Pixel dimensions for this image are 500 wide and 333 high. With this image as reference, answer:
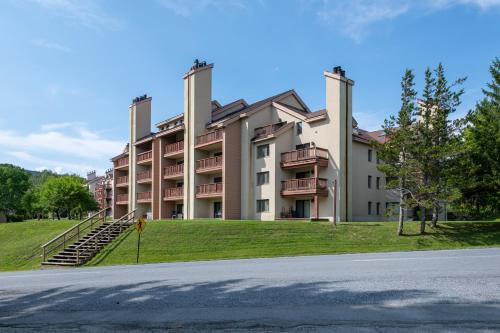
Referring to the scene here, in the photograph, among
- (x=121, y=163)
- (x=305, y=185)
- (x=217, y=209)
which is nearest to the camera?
(x=305, y=185)

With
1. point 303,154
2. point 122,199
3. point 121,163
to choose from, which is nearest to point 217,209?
point 303,154

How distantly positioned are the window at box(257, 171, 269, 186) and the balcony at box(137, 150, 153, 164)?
1617 cm

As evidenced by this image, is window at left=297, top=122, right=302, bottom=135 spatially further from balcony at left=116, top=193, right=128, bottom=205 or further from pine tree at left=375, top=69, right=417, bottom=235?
balcony at left=116, top=193, right=128, bottom=205

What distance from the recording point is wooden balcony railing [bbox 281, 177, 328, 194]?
33812 mm

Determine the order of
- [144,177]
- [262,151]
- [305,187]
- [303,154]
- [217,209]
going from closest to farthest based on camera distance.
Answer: [305,187]
[303,154]
[262,151]
[217,209]
[144,177]

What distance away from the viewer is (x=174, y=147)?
44.9 meters

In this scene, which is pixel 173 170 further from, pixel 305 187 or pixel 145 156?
pixel 305 187

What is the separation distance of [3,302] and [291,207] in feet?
94.1

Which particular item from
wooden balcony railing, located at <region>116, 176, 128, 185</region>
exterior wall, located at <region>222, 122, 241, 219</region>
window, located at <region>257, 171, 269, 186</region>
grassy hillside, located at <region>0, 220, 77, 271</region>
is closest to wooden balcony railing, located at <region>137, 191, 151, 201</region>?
wooden balcony railing, located at <region>116, 176, 128, 185</region>

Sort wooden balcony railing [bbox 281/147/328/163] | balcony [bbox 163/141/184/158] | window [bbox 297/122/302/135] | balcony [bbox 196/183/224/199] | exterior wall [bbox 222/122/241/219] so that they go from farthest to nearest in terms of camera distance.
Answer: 1. balcony [bbox 163/141/184/158]
2. balcony [bbox 196/183/224/199]
3. exterior wall [bbox 222/122/241/219]
4. window [bbox 297/122/302/135]
5. wooden balcony railing [bbox 281/147/328/163]

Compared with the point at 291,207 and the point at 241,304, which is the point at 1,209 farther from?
the point at 241,304

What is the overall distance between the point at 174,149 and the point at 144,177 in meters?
7.47

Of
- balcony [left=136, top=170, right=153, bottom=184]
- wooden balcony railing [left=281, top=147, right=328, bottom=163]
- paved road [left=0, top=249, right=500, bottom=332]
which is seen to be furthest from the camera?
balcony [left=136, top=170, right=153, bottom=184]

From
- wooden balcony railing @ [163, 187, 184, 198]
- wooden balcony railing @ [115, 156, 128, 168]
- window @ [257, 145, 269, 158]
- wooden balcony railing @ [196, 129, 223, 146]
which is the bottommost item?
wooden balcony railing @ [163, 187, 184, 198]
